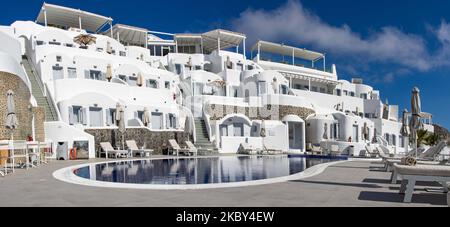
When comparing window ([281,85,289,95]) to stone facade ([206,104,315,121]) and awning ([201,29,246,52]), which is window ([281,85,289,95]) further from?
awning ([201,29,246,52])

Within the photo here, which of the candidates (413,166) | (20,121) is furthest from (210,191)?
(20,121)

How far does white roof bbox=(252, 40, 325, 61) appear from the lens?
48.4 meters

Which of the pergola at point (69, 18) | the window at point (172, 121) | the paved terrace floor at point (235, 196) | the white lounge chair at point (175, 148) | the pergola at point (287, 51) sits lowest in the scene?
the white lounge chair at point (175, 148)

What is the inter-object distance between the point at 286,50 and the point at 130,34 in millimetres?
23487

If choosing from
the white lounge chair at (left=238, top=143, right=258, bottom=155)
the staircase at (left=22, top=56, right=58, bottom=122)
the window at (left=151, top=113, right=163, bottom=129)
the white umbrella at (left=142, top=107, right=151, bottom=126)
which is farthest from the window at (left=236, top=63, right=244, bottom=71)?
the staircase at (left=22, top=56, right=58, bottom=122)

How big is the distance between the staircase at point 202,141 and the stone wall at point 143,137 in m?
0.97

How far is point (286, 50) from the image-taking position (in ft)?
167

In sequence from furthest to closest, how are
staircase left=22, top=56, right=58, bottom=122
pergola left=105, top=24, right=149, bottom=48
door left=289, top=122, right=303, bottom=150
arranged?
pergola left=105, top=24, right=149, bottom=48, door left=289, top=122, right=303, bottom=150, staircase left=22, top=56, right=58, bottom=122

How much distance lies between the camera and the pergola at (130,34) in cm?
4134

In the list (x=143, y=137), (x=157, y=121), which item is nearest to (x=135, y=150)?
→ (x=143, y=137)

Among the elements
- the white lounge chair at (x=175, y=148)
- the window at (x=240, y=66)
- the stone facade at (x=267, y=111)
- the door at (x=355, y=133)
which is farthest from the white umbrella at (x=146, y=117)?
the window at (x=240, y=66)

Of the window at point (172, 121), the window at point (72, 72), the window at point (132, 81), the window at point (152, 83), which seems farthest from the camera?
the window at point (152, 83)

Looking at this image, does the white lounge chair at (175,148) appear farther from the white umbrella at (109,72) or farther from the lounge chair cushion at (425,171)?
the lounge chair cushion at (425,171)

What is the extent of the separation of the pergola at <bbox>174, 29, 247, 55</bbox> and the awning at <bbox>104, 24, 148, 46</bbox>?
14.8ft
